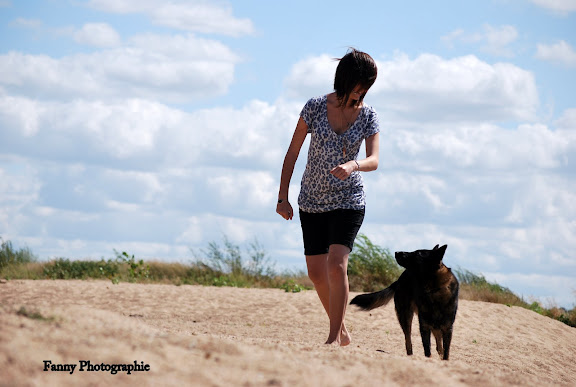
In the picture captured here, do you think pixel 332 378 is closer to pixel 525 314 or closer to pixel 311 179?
pixel 311 179

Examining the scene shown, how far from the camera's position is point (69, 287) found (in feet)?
41.4

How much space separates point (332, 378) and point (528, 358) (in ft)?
18.9

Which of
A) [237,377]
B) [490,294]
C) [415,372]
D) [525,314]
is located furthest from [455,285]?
[490,294]

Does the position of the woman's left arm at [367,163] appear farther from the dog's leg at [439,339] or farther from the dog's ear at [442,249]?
the dog's leg at [439,339]

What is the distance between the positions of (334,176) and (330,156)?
19 centimetres

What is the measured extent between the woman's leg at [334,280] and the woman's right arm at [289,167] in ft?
1.48

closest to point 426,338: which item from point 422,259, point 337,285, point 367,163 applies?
point 422,259

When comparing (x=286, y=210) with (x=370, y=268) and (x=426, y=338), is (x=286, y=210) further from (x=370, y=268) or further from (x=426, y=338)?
(x=370, y=268)

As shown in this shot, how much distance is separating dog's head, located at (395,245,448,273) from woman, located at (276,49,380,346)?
0.98 meters

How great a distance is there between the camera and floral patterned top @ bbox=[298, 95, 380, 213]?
5754 mm

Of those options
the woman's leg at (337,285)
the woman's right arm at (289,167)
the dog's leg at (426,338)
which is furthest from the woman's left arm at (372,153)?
the dog's leg at (426,338)

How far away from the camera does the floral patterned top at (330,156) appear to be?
227 inches

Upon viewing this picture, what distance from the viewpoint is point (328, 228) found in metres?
5.86

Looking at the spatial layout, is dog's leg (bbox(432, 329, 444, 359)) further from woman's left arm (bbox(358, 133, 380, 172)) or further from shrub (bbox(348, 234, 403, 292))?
shrub (bbox(348, 234, 403, 292))
